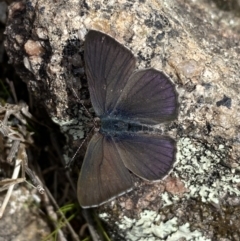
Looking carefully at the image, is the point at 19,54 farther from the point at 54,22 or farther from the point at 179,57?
the point at 179,57

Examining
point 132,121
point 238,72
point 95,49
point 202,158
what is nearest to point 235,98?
point 238,72

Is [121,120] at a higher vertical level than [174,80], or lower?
lower

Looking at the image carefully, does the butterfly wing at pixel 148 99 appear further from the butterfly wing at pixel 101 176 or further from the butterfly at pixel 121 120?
the butterfly wing at pixel 101 176

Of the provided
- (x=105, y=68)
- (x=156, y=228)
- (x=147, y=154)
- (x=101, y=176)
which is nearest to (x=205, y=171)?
(x=147, y=154)

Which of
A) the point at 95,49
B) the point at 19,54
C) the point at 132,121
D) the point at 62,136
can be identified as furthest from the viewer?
the point at 62,136

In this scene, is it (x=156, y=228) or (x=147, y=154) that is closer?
(x=147, y=154)

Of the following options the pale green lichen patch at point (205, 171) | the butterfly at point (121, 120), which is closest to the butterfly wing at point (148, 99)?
the butterfly at point (121, 120)

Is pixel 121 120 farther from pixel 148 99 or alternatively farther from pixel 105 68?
pixel 105 68
